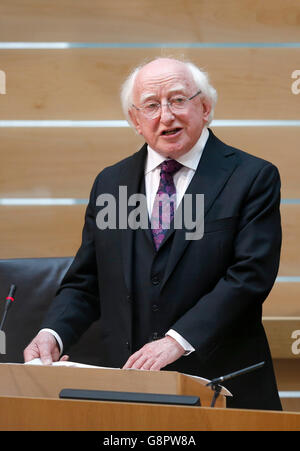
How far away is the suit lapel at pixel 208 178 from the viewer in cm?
199

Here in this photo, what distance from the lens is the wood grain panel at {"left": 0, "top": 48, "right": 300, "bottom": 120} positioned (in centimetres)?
309

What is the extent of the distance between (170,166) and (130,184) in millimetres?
139

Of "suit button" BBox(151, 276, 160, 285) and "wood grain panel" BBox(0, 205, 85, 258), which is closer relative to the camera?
"suit button" BBox(151, 276, 160, 285)

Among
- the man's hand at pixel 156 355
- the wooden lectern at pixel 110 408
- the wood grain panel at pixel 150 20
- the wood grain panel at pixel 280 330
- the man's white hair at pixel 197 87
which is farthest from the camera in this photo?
the wood grain panel at pixel 150 20

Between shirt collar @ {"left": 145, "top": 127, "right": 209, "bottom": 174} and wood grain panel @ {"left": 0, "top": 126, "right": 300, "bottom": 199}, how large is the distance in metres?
1.00

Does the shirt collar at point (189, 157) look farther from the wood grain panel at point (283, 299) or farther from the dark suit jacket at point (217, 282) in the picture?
the wood grain panel at point (283, 299)

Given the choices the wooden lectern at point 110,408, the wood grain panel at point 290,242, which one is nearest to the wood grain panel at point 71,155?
the wood grain panel at point 290,242

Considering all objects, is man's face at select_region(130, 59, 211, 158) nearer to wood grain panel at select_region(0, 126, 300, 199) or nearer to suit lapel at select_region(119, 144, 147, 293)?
suit lapel at select_region(119, 144, 147, 293)

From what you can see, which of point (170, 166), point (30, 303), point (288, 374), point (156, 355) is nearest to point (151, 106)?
point (170, 166)

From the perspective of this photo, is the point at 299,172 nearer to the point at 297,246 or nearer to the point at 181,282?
the point at 297,246

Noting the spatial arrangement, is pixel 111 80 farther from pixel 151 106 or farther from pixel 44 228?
pixel 151 106

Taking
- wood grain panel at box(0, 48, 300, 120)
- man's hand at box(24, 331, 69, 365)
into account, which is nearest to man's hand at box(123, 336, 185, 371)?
man's hand at box(24, 331, 69, 365)
